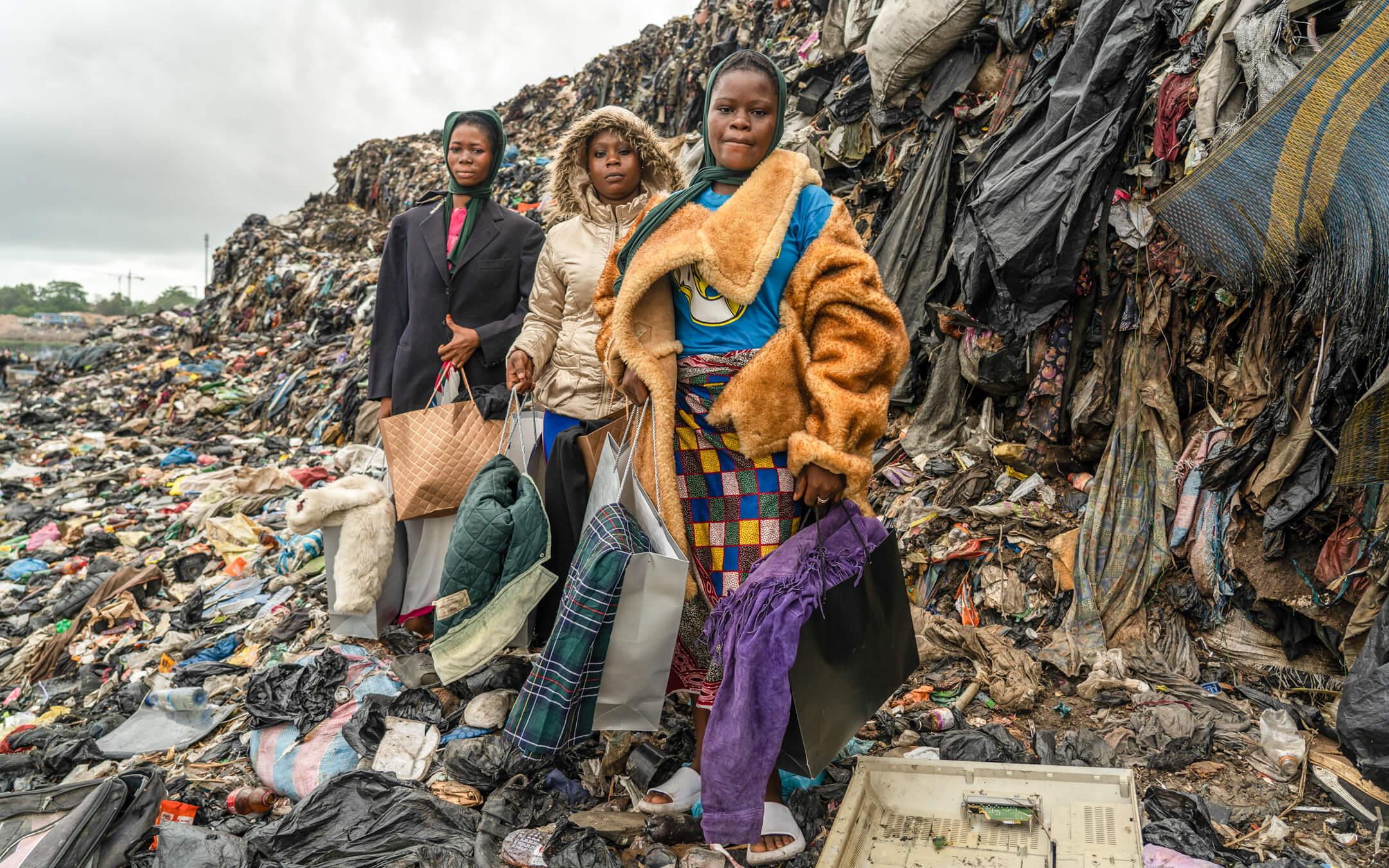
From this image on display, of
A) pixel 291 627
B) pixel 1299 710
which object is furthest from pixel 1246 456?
pixel 291 627

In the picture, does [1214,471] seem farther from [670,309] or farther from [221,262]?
[221,262]

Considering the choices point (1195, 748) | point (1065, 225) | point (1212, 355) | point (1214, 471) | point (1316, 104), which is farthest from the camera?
point (1065, 225)

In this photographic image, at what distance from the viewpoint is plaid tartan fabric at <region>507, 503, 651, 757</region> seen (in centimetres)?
187

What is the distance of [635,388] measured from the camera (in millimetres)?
1964

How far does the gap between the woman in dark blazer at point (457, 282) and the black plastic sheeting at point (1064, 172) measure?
1.87 meters

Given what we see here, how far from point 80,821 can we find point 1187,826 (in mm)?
2592

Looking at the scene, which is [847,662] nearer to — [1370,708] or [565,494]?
[565,494]

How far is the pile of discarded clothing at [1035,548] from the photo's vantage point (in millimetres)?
2121

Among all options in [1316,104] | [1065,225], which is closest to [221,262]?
[1065,225]

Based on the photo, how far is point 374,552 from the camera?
9.70ft

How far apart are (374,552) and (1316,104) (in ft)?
10.1

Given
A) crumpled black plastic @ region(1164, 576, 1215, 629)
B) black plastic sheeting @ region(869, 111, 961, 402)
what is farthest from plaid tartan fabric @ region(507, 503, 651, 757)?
black plastic sheeting @ region(869, 111, 961, 402)

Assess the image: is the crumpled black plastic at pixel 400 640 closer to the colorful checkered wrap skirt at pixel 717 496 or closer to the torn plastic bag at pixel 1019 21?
the colorful checkered wrap skirt at pixel 717 496

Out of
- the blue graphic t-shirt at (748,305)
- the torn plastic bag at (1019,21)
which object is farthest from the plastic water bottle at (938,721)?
the torn plastic bag at (1019,21)
